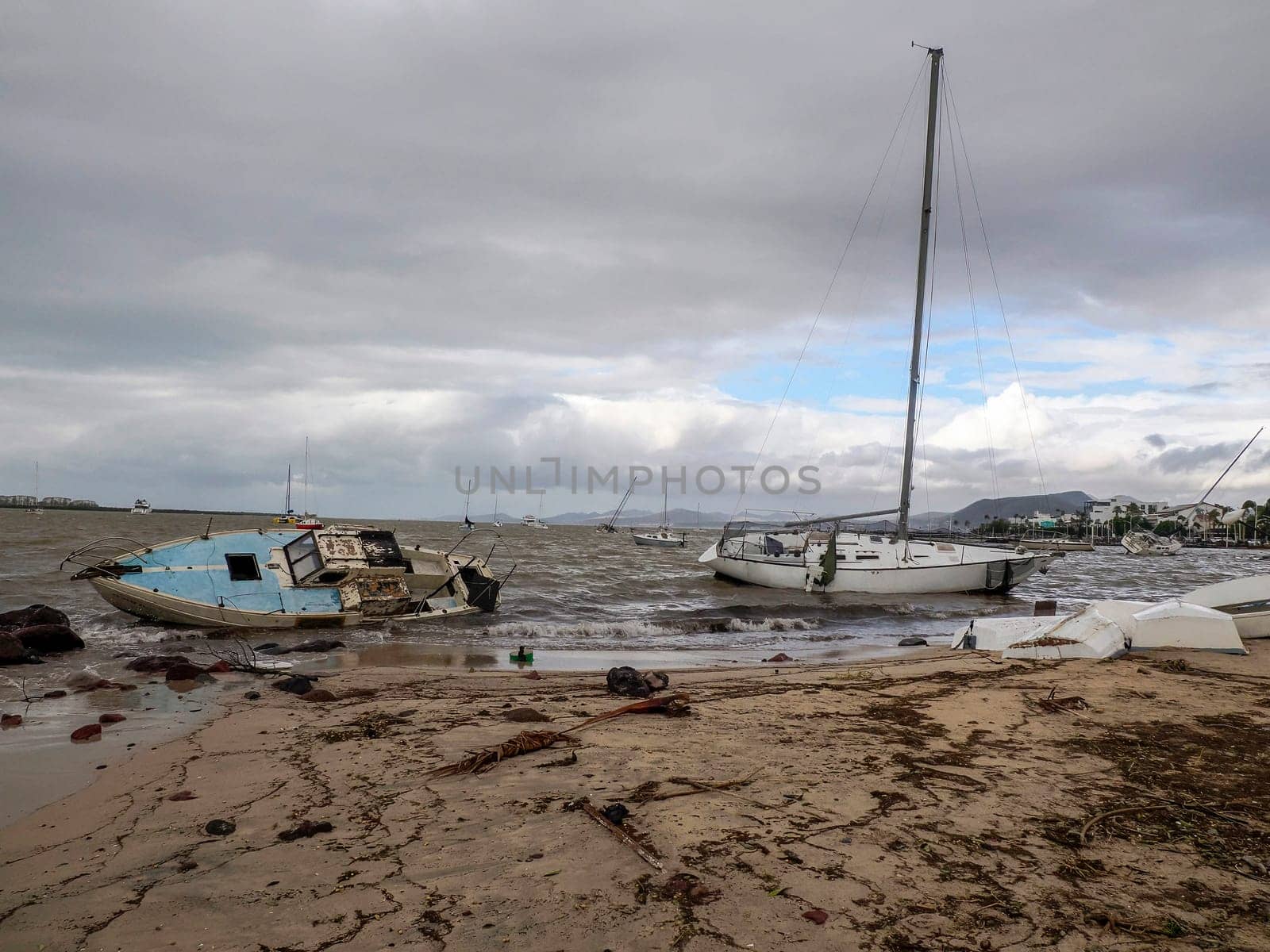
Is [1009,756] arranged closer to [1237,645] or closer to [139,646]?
[1237,645]

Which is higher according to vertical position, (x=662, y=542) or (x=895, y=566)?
(x=895, y=566)

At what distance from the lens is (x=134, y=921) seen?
401cm

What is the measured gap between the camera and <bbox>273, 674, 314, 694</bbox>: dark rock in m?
10.5

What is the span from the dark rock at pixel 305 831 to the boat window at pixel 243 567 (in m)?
14.1

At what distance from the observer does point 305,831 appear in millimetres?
5070

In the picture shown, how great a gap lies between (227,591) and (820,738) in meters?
14.8

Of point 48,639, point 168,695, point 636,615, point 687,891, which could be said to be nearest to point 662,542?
point 636,615

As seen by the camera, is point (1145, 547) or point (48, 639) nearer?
point (48, 639)

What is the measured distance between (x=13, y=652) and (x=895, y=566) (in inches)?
993

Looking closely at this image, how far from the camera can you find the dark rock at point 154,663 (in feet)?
39.4

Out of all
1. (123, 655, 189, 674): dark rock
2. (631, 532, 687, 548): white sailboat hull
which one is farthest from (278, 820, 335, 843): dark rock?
(631, 532, 687, 548): white sailboat hull

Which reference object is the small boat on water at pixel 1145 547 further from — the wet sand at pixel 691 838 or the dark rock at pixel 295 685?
the dark rock at pixel 295 685

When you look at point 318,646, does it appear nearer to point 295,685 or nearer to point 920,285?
point 295,685

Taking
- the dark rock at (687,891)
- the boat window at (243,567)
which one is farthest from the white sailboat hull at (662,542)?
the dark rock at (687,891)
